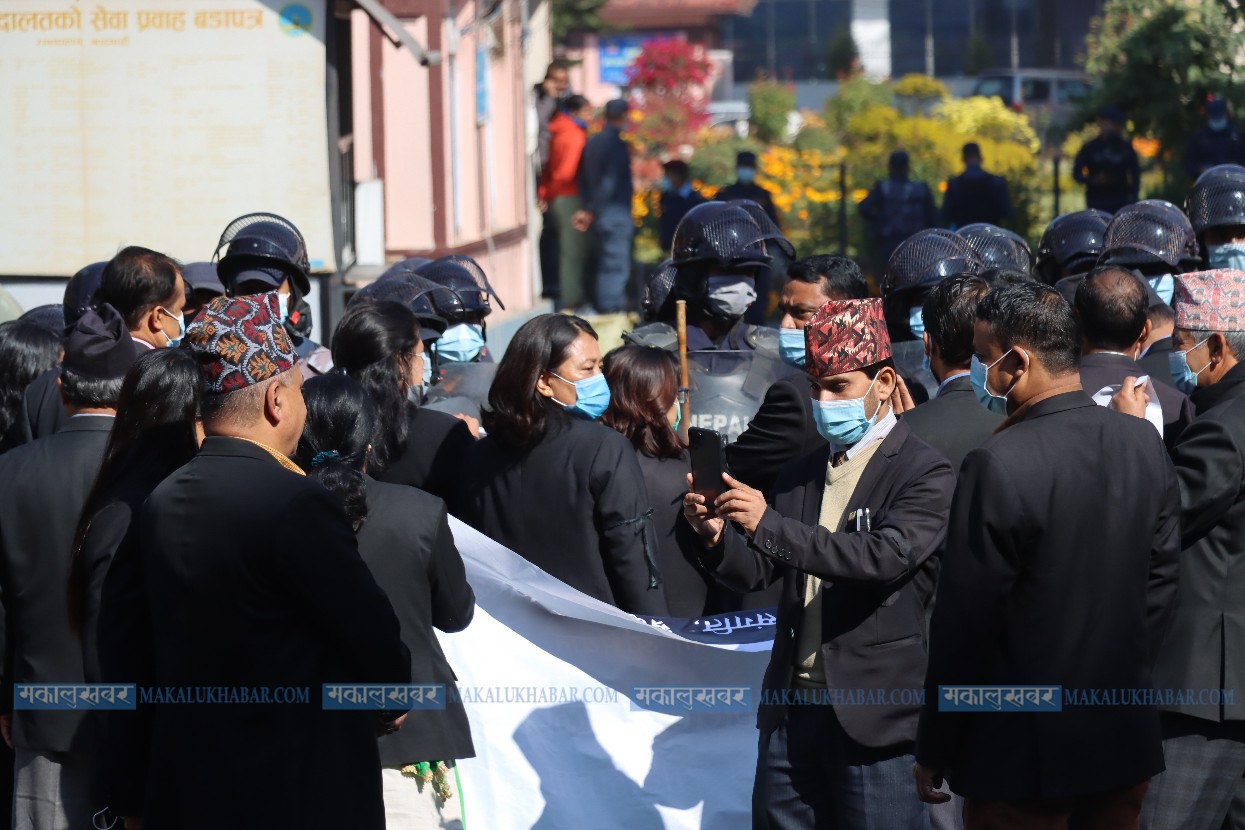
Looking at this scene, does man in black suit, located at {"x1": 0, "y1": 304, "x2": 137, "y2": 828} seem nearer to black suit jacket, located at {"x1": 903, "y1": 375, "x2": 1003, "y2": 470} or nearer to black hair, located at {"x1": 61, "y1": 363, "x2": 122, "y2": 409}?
black hair, located at {"x1": 61, "y1": 363, "x2": 122, "y2": 409}

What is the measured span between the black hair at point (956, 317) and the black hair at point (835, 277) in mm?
1136

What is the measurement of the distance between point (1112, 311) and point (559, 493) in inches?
79.2

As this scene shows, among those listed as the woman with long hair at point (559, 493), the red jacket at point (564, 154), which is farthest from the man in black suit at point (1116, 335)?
the red jacket at point (564, 154)

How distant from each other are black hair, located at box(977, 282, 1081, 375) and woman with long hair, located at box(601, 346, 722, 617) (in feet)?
6.53

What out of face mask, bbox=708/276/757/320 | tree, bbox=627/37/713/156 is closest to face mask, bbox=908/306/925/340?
face mask, bbox=708/276/757/320

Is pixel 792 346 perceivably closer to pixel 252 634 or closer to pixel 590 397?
pixel 590 397

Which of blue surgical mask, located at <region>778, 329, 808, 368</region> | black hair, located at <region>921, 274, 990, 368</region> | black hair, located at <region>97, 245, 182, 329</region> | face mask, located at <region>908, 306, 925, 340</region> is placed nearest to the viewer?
black hair, located at <region>921, 274, 990, 368</region>

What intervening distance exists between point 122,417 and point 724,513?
1.64m

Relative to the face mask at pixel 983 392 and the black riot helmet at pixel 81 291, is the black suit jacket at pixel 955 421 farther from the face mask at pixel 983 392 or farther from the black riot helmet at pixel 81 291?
the black riot helmet at pixel 81 291

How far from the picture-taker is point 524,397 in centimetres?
575

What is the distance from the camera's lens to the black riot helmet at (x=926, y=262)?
727 cm

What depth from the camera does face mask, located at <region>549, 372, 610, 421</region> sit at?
6027 millimetres

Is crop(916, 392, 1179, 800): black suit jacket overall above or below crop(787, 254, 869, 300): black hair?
below

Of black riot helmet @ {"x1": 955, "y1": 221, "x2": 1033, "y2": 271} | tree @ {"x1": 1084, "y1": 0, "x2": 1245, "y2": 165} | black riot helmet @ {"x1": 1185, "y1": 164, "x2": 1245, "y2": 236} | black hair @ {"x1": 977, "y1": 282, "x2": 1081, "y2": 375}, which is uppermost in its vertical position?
tree @ {"x1": 1084, "y1": 0, "x2": 1245, "y2": 165}
